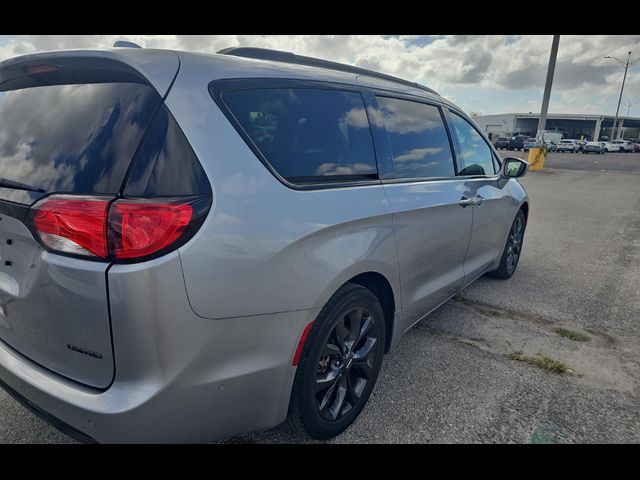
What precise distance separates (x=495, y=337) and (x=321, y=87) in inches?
97.9

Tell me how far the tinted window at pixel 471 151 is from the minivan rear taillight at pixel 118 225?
8.10 ft

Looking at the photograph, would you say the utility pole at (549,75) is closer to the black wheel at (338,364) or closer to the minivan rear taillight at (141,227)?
the black wheel at (338,364)

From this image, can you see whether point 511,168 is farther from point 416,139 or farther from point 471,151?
point 416,139

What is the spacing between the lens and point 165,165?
1.48 metres

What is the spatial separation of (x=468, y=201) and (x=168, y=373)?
8.25 ft

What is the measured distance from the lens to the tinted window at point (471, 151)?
134 inches

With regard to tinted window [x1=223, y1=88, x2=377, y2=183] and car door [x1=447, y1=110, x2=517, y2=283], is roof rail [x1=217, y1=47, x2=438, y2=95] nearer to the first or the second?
tinted window [x1=223, y1=88, x2=377, y2=183]

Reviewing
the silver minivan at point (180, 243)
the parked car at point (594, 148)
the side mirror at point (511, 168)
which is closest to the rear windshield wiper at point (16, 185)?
the silver minivan at point (180, 243)

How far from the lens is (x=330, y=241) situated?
1916 mm

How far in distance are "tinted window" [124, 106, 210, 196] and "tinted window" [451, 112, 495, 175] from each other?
7.79 ft

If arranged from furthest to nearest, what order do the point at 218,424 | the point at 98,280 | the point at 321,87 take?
the point at 321,87 → the point at 218,424 → the point at 98,280

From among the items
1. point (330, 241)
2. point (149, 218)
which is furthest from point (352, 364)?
point (149, 218)

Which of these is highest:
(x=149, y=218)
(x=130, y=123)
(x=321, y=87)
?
(x=321, y=87)

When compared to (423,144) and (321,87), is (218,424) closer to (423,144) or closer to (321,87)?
(321,87)
